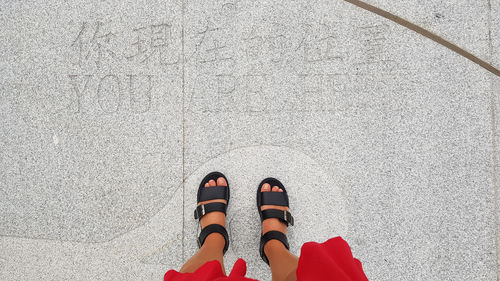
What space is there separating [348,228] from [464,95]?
967 mm

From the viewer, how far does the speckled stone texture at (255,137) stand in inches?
63.3

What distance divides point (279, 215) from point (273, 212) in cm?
3

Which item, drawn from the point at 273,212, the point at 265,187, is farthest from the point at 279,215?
the point at 265,187

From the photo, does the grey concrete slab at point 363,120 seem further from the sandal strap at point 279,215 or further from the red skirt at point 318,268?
the red skirt at point 318,268

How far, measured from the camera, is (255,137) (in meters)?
1.65

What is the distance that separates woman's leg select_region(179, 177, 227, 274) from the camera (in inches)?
55.8

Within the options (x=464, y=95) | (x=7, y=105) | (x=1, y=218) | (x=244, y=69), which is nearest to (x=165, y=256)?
(x=1, y=218)

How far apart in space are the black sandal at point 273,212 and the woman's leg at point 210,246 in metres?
0.20

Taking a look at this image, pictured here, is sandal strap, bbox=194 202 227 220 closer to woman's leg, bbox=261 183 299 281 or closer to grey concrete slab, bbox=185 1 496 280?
grey concrete slab, bbox=185 1 496 280

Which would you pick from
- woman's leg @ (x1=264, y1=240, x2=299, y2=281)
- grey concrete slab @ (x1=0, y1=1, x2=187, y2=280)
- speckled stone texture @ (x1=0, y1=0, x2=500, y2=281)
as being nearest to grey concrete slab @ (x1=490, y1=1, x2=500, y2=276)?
speckled stone texture @ (x1=0, y1=0, x2=500, y2=281)

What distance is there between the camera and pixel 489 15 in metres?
1.65

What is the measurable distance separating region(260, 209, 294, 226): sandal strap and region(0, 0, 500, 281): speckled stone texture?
2.8 inches

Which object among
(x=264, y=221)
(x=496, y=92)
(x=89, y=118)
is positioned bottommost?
(x=264, y=221)

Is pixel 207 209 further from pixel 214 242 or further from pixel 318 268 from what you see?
pixel 318 268
